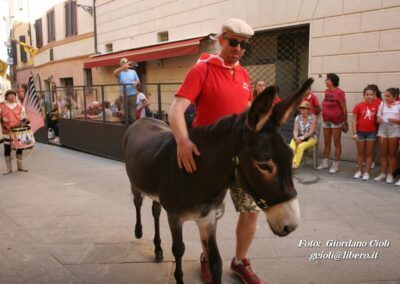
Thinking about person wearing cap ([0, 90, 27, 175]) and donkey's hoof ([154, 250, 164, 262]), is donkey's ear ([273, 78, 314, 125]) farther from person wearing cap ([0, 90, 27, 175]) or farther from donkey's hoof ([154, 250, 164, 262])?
person wearing cap ([0, 90, 27, 175])

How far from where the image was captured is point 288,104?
1.71 meters

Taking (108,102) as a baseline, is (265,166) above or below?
below

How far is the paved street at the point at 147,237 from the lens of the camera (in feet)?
9.96

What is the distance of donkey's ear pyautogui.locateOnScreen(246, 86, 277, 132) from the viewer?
162 centimetres

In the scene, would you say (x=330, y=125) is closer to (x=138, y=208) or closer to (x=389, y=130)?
(x=389, y=130)

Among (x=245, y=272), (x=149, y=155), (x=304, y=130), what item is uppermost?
(x=149, y=155)

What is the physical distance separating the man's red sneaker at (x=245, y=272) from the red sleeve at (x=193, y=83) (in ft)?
4.73

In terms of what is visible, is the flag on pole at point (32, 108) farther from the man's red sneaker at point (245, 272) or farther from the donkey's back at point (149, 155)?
the man's red sneaker at point (245, 272)

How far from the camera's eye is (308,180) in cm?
604

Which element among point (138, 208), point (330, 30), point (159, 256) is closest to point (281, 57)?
point (330, 30)

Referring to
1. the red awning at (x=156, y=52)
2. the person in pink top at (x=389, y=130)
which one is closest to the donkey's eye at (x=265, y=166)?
the person in pink top at (x=389, y=130)

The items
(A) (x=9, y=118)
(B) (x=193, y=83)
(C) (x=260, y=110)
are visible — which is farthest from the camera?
(A) (x=9, y=118)

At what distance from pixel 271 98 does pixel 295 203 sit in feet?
1.72

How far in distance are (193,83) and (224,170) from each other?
0.58 m
